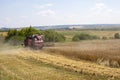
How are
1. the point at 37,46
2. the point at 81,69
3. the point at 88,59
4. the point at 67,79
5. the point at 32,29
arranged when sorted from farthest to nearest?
the point at 32,29 < the point at 37,46 < the point at 88,59 < the point at 81,69 < the point at 67,79

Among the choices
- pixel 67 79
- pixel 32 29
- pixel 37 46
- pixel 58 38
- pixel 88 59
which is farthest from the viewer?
pixel 58 38

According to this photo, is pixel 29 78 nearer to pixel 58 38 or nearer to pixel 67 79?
pixel 67 79

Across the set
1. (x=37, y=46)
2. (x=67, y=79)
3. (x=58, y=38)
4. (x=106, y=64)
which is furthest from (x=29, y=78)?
(x=58, y=38)

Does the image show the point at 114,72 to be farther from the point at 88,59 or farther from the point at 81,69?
the point at 88,59

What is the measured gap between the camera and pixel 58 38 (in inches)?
2822

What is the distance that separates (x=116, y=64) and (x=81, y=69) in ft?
11.2

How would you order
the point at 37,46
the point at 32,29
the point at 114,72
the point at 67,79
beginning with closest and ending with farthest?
the point at 67,79 → the point at 114,72 → the point at 37,46 → the point at 32,29

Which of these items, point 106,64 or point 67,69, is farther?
point 106,64

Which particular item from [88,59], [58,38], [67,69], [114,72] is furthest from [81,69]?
[58,38]

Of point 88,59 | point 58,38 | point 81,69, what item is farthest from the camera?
point 58,38

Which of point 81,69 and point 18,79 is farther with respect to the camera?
point 81,69

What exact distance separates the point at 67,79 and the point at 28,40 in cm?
2560

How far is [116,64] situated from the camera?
20.5 metres

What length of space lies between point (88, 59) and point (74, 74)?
328 inches
